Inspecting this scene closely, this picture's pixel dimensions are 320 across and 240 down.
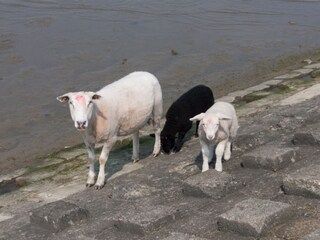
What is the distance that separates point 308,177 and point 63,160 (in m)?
5.09

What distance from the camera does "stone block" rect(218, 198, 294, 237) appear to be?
5479 millimetres

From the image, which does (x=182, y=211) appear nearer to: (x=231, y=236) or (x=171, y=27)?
(x=231, y=236)

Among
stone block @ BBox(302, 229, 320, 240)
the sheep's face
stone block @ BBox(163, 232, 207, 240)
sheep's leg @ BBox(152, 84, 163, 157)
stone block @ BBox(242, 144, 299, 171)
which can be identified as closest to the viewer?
stone block @ BBox(302, 229, 320, 240)

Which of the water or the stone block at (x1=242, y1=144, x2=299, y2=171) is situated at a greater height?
the stone block at (x1=242, y1=144, x2=299, y2=171)

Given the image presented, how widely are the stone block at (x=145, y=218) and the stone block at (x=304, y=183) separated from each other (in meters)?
1.14

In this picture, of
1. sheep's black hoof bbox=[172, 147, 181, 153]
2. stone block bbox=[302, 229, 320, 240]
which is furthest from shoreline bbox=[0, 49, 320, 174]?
stone block bbox=[302, 229, 320, 240]

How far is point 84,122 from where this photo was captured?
25.5ft

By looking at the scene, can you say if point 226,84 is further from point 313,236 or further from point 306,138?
point 313,236

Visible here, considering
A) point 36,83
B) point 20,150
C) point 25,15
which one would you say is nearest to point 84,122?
point 20,150

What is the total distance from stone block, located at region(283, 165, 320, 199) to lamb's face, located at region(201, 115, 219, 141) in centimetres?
124

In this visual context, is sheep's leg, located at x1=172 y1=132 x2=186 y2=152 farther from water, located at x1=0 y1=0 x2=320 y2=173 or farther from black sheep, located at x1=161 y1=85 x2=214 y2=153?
water, located at x1=0 y1=0 x2=320 y2=173

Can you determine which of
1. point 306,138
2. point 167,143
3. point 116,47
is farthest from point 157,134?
point 116,47

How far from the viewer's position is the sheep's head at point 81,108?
7762 millimetres

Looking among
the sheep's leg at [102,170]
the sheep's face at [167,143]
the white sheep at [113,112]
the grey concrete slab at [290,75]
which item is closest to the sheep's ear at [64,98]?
the white sheep at [113,112]
